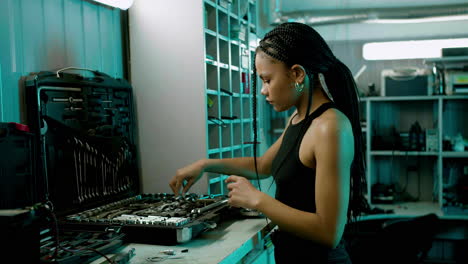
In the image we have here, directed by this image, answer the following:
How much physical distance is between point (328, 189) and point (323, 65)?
349 millimetres

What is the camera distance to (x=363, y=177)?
132 cm

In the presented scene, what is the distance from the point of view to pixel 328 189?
1.07 meters

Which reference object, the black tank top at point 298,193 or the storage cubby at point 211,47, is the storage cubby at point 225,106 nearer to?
the storage cubby at point 211,47

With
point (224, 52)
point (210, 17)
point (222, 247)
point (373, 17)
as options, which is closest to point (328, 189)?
point (222, 247)

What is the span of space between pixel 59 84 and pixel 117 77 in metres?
0.50

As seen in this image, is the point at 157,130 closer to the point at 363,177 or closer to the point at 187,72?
the point at 187,72

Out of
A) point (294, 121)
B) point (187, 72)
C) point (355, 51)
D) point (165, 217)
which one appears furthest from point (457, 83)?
point (165, 217)

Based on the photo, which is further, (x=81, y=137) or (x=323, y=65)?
(x=81, y=137)

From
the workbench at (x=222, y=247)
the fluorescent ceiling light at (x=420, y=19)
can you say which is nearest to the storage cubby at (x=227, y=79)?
the workbench at (x=222, y=247)

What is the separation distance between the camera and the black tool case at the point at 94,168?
1337 millimetres

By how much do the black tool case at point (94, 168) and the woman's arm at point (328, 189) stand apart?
345mm

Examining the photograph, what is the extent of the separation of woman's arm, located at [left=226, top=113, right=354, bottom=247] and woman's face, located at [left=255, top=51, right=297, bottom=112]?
0.14 metres

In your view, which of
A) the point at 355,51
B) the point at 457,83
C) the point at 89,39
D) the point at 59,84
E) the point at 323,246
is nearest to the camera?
the point at 323,246

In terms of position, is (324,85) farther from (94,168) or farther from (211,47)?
(211,47)
